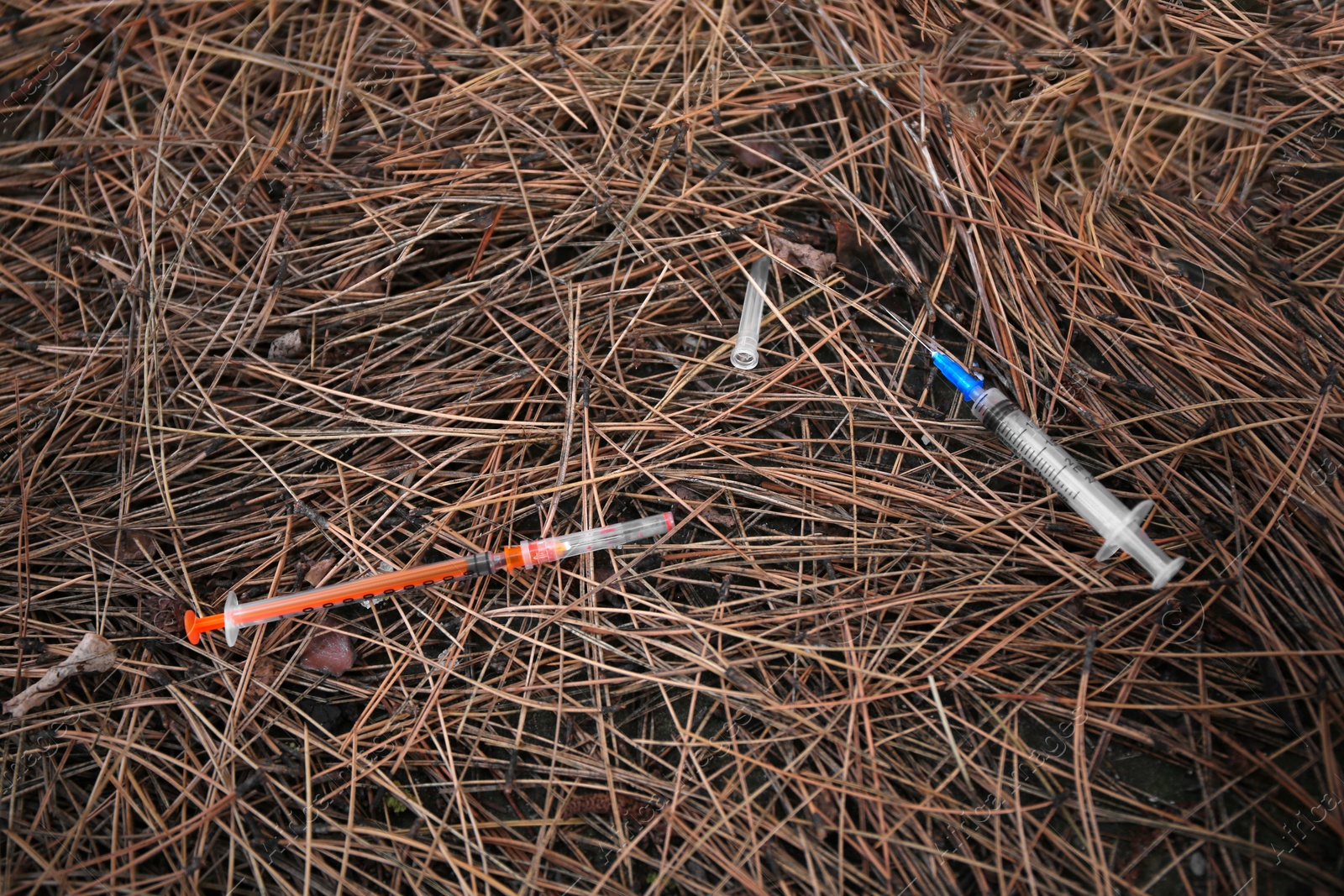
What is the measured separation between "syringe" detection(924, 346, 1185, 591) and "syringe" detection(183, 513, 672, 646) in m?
0.73

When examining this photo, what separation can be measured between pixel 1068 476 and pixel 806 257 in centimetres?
78

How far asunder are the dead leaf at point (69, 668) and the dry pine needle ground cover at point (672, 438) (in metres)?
0.02

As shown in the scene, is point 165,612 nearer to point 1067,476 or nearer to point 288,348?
point 288,348

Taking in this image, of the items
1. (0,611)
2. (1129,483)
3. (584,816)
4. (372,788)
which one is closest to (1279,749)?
(1129,483)

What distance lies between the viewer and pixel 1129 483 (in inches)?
63.1

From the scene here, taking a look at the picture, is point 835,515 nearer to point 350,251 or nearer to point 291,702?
point 291,702

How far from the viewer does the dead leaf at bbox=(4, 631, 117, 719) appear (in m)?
1.53

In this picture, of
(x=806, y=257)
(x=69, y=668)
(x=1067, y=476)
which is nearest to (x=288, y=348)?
(x=69, y=668)

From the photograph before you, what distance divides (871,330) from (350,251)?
1.30 meters

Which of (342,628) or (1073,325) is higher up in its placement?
(1073,325)

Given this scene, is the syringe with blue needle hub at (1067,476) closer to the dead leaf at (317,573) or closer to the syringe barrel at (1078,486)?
the syringe barrel at (1078,486)

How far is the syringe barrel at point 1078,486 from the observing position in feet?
4.79

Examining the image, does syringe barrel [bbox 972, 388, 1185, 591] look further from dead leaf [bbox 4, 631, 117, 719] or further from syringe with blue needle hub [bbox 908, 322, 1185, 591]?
dead leaf [bbox 4, 631, 117, 719]

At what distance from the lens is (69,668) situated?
5.08ft
